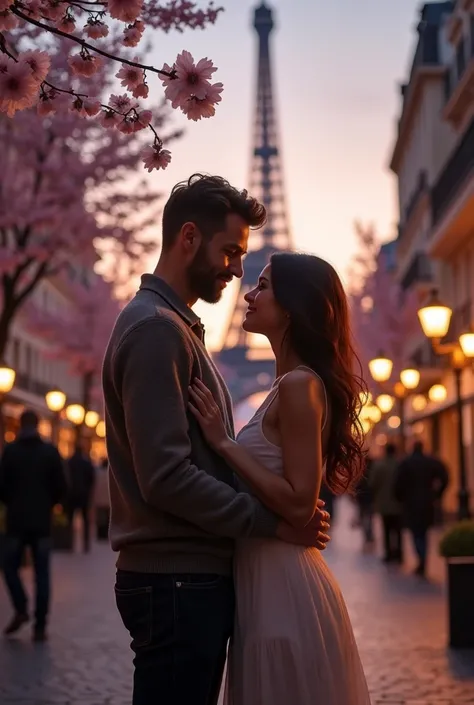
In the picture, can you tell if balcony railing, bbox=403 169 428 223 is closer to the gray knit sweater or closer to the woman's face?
the woman's face

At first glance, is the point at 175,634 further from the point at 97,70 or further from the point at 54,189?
the point at 54,189

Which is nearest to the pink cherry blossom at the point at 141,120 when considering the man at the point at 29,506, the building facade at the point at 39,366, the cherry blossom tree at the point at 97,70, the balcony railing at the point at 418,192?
the cherry blossom tree at the point at 97,70

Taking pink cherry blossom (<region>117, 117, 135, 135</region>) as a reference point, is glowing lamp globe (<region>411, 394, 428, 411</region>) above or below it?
above

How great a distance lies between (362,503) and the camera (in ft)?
86.1

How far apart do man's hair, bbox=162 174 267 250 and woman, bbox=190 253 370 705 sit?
0.72 ft

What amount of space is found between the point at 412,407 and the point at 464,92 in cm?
2349

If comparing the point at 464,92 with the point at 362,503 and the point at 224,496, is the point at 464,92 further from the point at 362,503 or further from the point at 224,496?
the point at 224,496

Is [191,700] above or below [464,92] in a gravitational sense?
below

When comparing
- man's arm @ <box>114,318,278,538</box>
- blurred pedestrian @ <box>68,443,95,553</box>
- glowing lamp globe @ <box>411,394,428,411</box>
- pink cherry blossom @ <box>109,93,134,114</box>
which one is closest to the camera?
man's arm @ <box>114,318,278,538</box>

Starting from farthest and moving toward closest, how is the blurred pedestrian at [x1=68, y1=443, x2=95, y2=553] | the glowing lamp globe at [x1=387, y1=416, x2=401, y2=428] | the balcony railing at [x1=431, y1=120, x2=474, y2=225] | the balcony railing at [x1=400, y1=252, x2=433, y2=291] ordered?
the glowing lamp globe at [x1=387, y1=416, x2=401, y2=428] < the balcony railing at [x1=400, y1=252, x2=433, y2=291] < the balcony railing at [x1=431, y1=120, x2=474, y2=225] < the blurred pedestrian at [x1=68, y1=443, x2=95, y2=553]

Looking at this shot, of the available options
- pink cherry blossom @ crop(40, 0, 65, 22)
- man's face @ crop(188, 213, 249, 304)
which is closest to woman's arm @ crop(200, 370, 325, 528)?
man's face @ crop(188, 213, 249, 304)

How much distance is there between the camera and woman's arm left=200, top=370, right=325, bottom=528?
3916mm

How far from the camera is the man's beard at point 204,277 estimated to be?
4.03 metres

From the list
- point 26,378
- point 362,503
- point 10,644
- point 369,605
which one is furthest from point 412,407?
point 10,644
